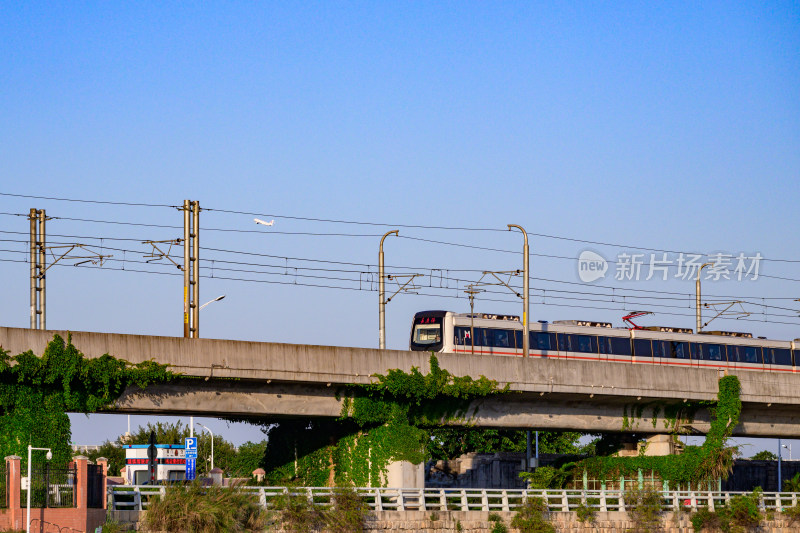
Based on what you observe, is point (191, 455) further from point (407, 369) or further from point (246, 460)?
point (246, 460)

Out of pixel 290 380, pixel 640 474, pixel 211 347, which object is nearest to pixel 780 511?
pixel 640 474

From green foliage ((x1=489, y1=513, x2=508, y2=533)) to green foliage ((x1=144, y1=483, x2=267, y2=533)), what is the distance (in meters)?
10.1

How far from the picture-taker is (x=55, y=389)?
36438mm

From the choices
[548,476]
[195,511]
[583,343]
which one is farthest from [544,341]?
[195,511]

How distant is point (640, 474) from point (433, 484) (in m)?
17.3

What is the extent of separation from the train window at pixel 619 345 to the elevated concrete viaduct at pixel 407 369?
30.3 ft

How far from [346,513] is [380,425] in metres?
7.08

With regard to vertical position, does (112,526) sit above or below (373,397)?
below

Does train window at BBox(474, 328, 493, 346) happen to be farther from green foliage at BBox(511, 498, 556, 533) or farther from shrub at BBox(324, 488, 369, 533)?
shrub at BBox(324, 488, 369, 533)

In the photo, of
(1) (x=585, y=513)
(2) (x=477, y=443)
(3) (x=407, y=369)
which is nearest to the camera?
(1) (x=585, y=513)

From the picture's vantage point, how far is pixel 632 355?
202ft

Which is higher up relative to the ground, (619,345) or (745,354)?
(619,345)

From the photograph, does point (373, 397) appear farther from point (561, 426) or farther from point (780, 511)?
point (780, 511)

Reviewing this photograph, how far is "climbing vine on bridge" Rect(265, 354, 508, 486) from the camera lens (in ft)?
139
